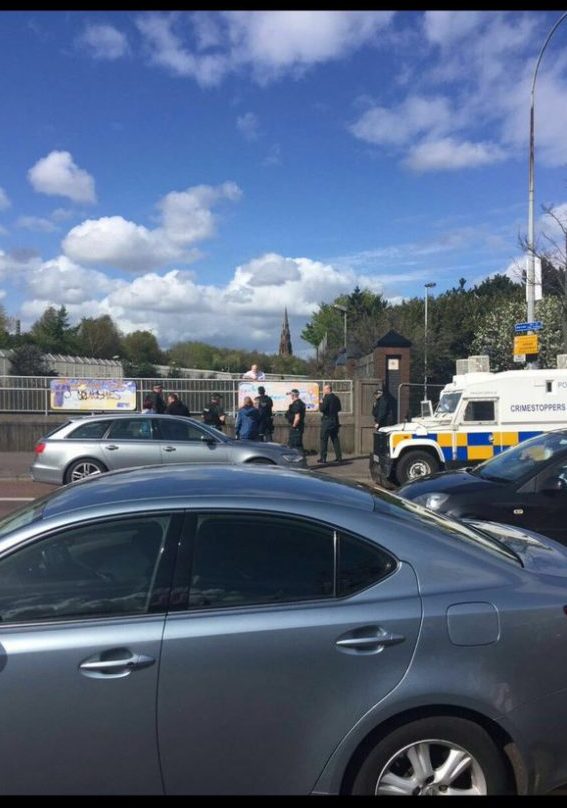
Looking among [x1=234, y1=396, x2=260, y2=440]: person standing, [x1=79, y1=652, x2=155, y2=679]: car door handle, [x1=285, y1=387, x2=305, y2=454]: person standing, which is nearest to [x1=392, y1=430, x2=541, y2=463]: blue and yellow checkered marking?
[x1=234, y1=396, x2=260, y2=440]: person standing

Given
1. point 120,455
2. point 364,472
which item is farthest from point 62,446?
point 364,472

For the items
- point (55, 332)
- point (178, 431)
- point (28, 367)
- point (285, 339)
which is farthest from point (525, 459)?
point (285, 339)

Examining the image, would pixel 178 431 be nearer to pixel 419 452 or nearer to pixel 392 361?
pixel 419 452

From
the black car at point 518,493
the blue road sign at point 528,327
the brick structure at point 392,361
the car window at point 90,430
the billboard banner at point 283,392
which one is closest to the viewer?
the black car at point 518,493

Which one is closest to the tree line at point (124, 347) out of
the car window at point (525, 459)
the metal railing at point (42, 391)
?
the metal railing at point (42, 391)

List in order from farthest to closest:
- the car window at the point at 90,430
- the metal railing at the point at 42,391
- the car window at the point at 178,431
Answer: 1. the metal railing at the point at 42,391
2. the car window at the point at 90,430
3. the car window at the point at 178,431

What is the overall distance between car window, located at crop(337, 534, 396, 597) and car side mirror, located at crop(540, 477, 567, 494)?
430 centimetres

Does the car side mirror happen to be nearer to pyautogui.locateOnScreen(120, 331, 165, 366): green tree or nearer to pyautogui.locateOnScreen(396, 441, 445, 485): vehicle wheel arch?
pyautogui.locateOnScreen(396, 441, 445, 485): vehicle wheel arch

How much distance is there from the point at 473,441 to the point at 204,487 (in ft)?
33.1

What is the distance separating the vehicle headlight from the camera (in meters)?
6.41

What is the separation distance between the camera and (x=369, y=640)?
2.57 m

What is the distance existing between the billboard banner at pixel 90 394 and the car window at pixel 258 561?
1767 centimetres

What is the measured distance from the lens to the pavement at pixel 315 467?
14883 mm

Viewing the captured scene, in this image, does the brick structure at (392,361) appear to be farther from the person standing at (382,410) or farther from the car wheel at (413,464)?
the car wheel at (413,464)
